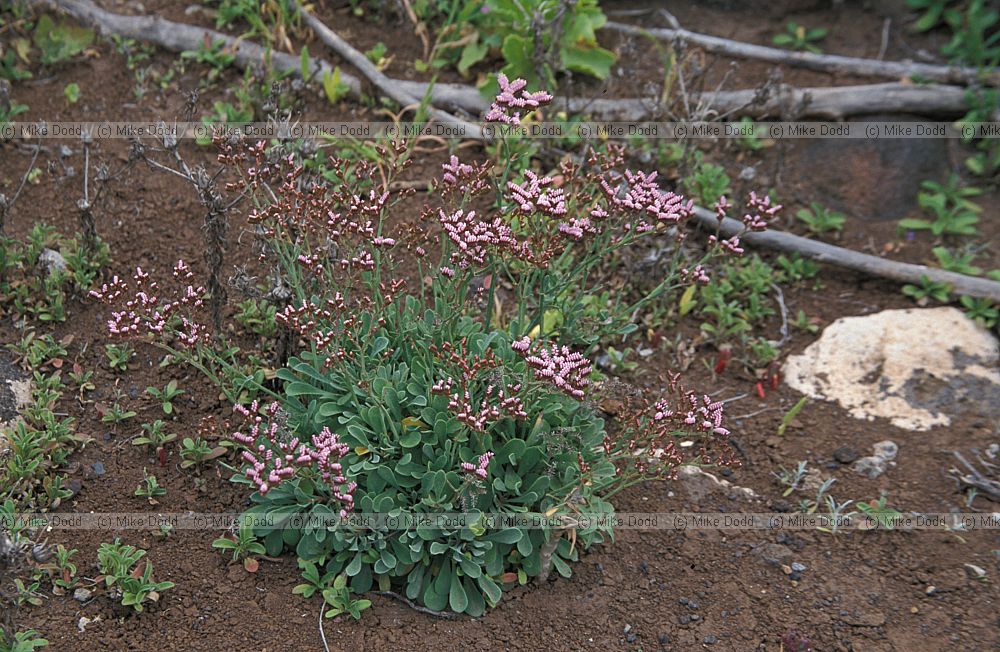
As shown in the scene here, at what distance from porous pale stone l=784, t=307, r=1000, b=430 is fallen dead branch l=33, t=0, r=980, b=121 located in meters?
1.56

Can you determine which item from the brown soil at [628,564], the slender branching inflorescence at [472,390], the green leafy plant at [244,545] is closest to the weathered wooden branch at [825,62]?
the brown soil at [628,564]

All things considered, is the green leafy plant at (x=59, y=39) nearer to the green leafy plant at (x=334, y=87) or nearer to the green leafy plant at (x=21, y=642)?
the green leafy plant at (x=334, y=87)

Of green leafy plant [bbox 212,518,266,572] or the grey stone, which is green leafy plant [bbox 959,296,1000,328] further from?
green leafy plant [bbox 212,518,266,572]

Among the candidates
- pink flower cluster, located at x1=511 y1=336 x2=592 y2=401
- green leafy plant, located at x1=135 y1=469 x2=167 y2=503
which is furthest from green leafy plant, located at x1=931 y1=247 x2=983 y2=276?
green leafy plant, located at x1=135 y1=469 x2=167 y2=503

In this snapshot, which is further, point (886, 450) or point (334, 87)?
point (334, 87)

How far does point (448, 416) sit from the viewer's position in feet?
11.1

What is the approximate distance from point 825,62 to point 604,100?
1.52 meters

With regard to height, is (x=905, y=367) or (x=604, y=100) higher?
(x=604, y=100)

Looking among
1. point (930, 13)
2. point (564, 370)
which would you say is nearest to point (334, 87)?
point (564, 370)

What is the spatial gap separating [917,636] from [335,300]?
7.81ft

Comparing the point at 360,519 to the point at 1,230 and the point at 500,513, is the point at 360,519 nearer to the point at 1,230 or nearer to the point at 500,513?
the point at 500,513

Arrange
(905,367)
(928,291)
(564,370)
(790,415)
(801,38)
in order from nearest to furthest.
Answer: (564,370)
(790,415)
(905,367)
(928,291)
(801,38)

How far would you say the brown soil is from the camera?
3.32 metres

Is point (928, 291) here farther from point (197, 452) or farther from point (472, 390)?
point (197, 452)
